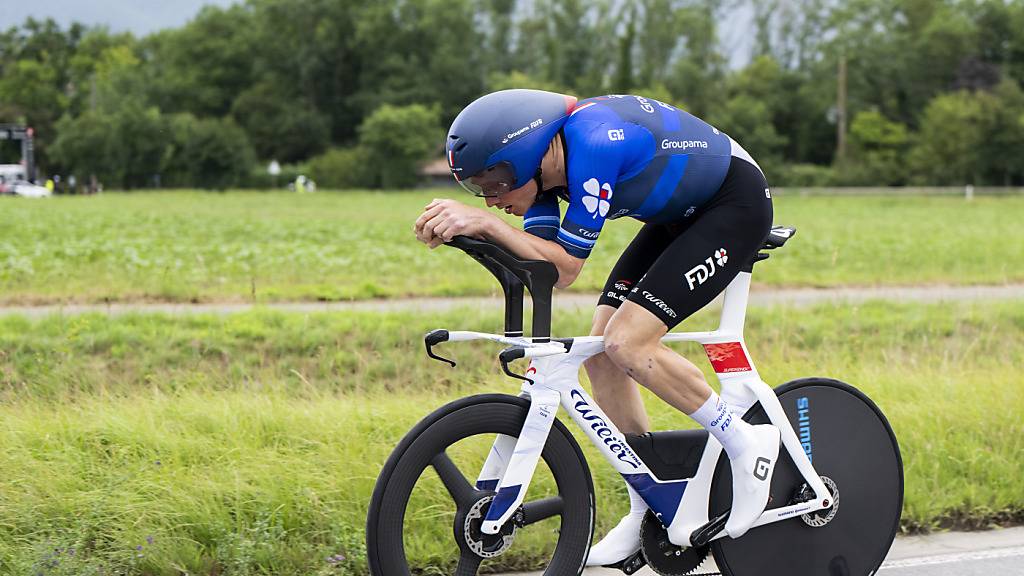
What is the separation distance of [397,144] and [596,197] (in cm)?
7388

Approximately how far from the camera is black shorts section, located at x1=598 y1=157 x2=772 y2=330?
3.43 meters

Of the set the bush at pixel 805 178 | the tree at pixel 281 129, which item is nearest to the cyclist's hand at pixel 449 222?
the bush at pixel 805 178

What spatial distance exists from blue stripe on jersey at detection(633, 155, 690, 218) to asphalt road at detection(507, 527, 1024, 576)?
1.41 metres

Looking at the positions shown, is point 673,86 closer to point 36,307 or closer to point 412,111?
point 412,111

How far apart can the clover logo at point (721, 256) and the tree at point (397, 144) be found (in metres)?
70.5

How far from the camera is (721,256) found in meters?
3.50

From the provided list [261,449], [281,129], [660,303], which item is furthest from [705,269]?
[281,129]

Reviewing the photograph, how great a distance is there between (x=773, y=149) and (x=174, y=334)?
71.3 metres

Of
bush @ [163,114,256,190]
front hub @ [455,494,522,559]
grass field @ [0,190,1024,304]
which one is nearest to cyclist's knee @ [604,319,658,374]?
front hub @ [455,494,522,559]

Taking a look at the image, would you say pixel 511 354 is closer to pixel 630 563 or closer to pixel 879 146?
pixel 630 563

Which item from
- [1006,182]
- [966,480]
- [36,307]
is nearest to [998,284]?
[966,480]

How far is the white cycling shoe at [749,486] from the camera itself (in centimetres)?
360

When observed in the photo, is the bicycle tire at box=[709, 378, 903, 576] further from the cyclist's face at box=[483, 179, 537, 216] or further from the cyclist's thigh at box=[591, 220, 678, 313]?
the cyclist's face at box=[483, 179, 537, 216]

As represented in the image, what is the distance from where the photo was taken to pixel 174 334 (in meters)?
8.55
